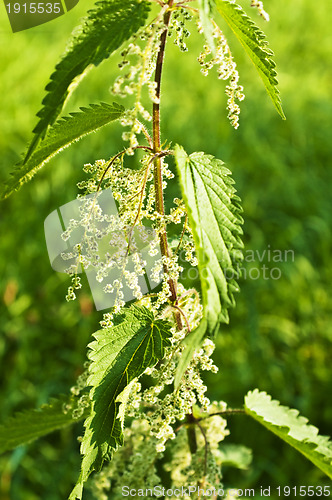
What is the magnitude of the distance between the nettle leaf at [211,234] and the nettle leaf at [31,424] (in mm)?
789

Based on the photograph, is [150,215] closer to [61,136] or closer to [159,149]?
[159,149]

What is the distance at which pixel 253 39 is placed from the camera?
1256 mm

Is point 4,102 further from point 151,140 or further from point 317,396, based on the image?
point 151,140

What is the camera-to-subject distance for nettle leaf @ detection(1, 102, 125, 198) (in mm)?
1261

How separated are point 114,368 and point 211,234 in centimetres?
41

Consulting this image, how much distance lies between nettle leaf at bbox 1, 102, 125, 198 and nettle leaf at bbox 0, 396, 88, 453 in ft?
2.45

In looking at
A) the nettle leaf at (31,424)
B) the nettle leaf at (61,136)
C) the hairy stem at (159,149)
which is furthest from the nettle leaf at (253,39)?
the nettle leaf at (31,424)

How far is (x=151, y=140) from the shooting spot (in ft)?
4.52

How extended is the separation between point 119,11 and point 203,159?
356mm

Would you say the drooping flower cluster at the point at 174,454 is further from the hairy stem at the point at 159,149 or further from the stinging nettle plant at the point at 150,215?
the hairy stem at the point at 159,149

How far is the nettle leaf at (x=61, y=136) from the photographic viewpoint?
1261 mm

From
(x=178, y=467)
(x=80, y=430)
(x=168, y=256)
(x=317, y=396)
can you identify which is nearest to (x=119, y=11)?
(x=168, y=256)

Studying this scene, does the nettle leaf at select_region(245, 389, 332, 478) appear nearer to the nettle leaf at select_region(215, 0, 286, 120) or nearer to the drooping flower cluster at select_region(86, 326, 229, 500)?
the drooping flower cluster at select_region(86, 326, 229, 500)

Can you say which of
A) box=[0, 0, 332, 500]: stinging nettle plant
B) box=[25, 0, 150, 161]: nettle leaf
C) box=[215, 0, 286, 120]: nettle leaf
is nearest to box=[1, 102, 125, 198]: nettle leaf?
box=[0, 0, 332, 500]: stinging nettle plant
